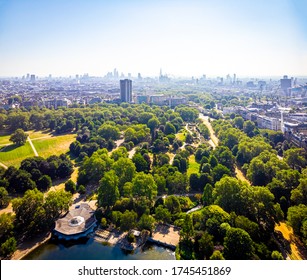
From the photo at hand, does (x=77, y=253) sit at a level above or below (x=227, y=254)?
below

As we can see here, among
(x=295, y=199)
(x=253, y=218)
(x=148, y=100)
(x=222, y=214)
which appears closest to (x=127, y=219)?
(x=222, y=214)

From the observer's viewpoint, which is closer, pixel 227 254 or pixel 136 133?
pixel 227 254

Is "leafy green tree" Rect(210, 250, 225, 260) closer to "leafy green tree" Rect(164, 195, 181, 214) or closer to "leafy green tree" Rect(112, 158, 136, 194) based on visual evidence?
"leafy green tree" Rect(164, 195, 181, 214)

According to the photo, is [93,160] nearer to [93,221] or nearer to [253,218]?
[93,221]

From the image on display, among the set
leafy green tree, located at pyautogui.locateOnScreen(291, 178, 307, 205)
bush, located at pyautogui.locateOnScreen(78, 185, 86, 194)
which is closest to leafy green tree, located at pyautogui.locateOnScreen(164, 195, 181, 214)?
bush, located at pyautogui.locateOnScreen(78, 185, 86, 194)

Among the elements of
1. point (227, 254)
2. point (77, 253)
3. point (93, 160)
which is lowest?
point (77, 253)

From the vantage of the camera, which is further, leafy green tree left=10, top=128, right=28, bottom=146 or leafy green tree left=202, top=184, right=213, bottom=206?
leafy green tree left=10, top=128, right=28, bottom=146

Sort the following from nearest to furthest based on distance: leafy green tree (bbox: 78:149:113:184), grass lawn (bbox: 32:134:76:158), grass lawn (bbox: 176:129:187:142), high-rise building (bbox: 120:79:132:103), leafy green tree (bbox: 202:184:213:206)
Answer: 1. leafy green tree (bbox: 202:184:213:206)
2. leafy green tree (bbox: 78:149:113:184)
3. grass lawn (bbox: 32:134:76:158)
4. grass lawn (bbox: 176:129:187:142)
5. high-rise building (bbox: 120:79:132:103)
